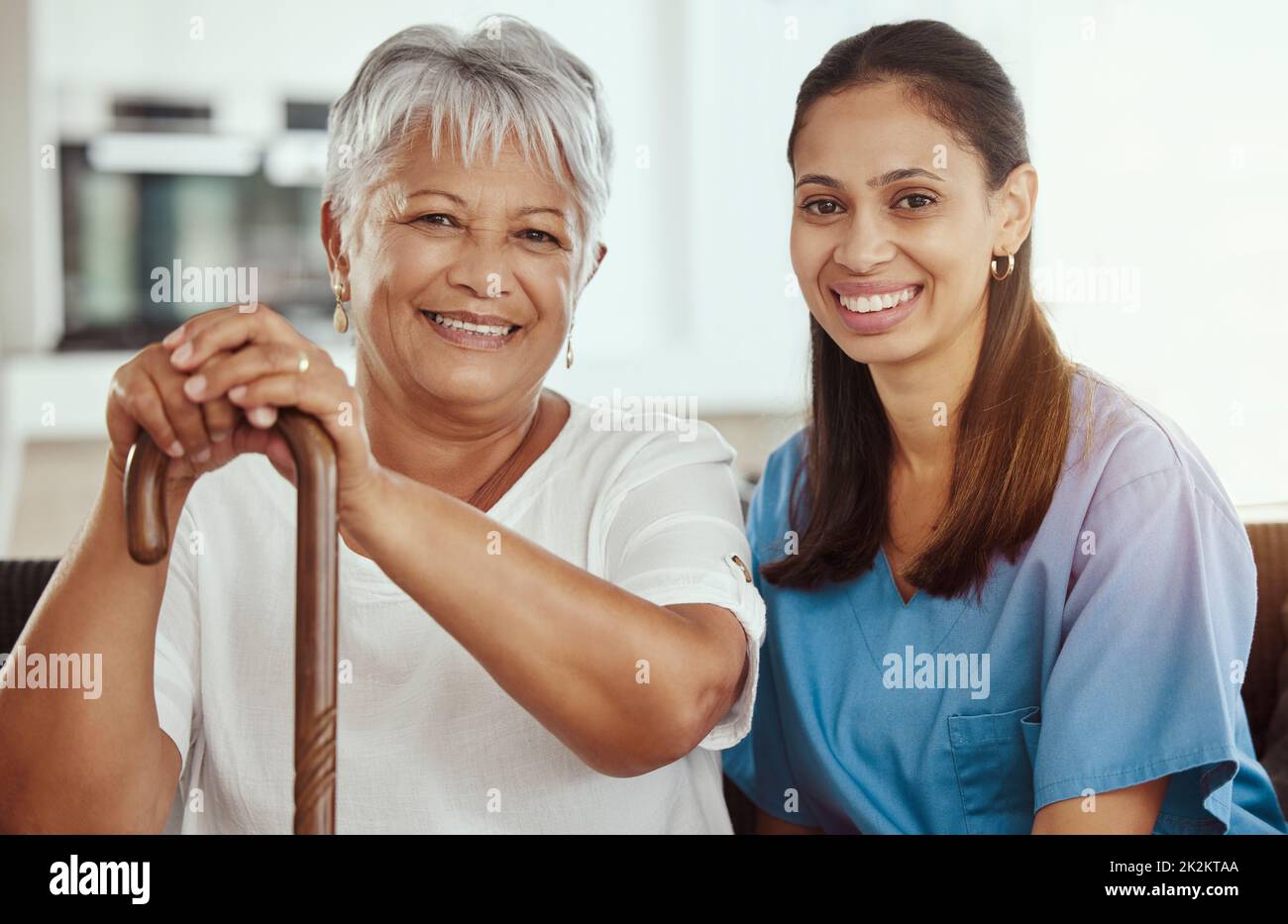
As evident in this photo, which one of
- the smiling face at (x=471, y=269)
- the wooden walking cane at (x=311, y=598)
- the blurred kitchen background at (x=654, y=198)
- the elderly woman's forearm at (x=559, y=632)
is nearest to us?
the wooden walking cane at (x=311, y=598)

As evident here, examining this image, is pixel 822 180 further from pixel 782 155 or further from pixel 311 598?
pixel 782 155

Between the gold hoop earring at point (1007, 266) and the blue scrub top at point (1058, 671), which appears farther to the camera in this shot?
the gold hoop earring at point (1007, 266)

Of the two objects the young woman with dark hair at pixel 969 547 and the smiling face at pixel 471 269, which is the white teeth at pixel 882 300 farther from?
the smiling face at pixel 471 269

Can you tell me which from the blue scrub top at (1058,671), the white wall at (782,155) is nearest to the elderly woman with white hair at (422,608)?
the blue scrub top at (1058,671)

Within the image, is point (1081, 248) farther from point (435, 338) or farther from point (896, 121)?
point (435, 338)

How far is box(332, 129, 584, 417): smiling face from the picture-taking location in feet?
3.15

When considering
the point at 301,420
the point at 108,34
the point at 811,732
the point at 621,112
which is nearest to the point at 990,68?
the point at 811,732

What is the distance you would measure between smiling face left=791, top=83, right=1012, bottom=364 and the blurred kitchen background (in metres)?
1.75

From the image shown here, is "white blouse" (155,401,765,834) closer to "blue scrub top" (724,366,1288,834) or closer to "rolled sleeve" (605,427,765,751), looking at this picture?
"rolled sleeve" (605,427,765,751)

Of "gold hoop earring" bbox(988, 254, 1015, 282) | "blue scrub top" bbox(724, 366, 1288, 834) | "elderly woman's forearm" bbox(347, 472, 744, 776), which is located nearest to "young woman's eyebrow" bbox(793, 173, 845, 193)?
"gold hoop earring" bbox(988, 254, 1015, 282)

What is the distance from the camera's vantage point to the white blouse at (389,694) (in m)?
0.94

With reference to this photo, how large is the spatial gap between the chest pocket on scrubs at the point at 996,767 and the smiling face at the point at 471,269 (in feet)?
1.52

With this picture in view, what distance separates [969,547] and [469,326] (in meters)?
0.45
